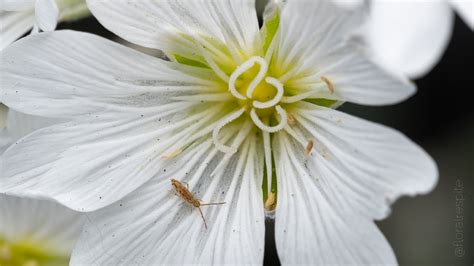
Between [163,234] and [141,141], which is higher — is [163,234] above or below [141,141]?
below

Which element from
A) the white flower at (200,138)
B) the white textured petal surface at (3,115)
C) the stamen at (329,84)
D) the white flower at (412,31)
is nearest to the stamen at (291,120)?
the white flower at (200,138)

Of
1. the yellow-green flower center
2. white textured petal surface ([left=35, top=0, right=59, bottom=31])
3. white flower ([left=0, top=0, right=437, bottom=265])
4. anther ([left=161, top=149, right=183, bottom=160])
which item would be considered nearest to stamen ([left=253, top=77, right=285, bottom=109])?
white flower ([left=0, top=0, right=437, bottom=265])

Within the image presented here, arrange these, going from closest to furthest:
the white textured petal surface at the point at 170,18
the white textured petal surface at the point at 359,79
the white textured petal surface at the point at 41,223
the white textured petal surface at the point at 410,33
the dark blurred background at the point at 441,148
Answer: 1. the white textured petal surface at the point at 410,33
2. the white textured petal surface at the point at 359,79
3. the white textured petal surface at the point at 170,18
4. the white textured petal surface at the point at 41,223
5. the dark blurred background at the point at 441,148

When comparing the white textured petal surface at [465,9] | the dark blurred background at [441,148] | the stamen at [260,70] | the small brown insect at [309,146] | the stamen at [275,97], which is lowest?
the dark blurred background at [441,148]

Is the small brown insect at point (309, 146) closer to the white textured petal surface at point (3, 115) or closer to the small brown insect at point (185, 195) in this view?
the small brown insect at point (185, 195)

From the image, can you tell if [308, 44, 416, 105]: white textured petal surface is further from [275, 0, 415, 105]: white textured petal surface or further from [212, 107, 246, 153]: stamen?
[212, 107, 246, 153]: stamen

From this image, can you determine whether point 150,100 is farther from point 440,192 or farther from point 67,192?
point 440,192

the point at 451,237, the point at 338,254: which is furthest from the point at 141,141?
the point at 451,237
